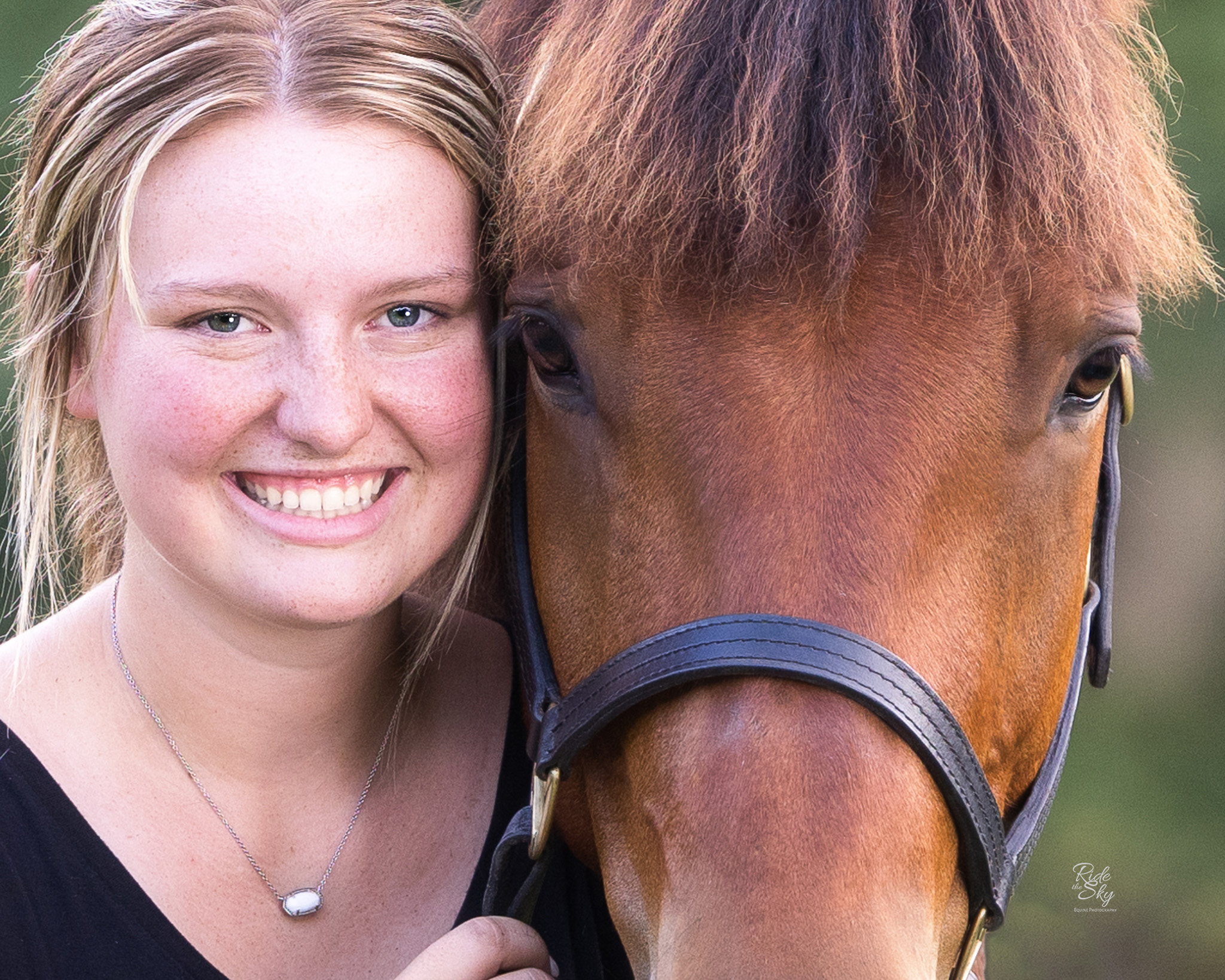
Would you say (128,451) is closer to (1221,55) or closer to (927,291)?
(927,291)

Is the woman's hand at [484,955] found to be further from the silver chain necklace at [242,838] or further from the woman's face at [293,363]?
the woman's face at [293,363]

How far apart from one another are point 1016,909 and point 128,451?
4400mm

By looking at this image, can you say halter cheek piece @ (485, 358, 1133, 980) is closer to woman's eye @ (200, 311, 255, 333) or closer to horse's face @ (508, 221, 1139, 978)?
horse's face @ (508, 221, 1139, 978)

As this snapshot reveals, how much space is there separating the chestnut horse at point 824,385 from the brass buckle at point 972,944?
2 centimetres

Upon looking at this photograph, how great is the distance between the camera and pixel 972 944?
1365 mm

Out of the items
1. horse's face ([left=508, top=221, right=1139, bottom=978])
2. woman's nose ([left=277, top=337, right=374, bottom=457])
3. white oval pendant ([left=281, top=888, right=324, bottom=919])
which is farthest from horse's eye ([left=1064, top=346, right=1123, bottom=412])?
white oval pendant ([left=281, top=888, right=324, bottom=919])

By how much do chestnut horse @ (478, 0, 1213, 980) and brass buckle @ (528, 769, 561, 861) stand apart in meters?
0.05

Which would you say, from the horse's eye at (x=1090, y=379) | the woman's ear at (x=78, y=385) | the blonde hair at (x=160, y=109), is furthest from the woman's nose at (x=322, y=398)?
the horse's eye at (x=1090, y=379)

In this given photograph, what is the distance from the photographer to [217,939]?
1.52 metres

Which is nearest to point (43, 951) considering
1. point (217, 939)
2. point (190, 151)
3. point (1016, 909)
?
point (217, 939)

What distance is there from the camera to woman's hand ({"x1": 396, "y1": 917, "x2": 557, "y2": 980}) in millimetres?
1392

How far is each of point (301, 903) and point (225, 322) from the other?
71 cm

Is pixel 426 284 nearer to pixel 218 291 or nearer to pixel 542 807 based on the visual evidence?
pixel 218 291

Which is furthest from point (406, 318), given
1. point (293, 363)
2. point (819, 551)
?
point (819, 551)
